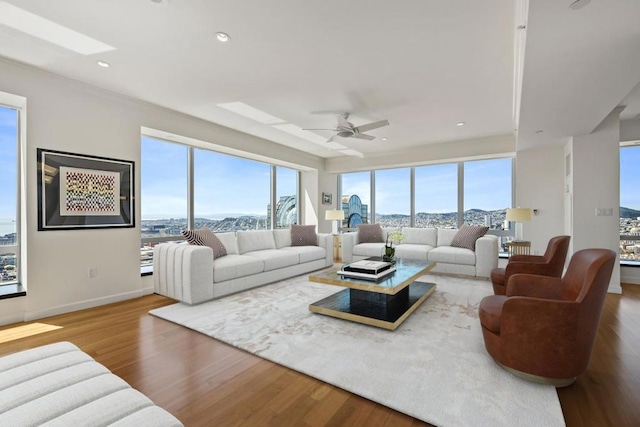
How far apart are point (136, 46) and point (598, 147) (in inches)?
235

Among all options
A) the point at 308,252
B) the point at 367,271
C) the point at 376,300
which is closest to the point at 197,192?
the point at 308,252

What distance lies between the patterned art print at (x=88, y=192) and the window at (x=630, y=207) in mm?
7648

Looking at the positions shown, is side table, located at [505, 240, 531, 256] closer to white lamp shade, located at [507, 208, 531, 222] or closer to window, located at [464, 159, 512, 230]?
white lamp shade, located at [507, 208, 531, 222]

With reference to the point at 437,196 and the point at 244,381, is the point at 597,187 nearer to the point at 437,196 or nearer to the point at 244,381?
the point at 437,196

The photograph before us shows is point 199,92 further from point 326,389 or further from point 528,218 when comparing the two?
point 528,218

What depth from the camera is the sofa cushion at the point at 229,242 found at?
14.8 ft

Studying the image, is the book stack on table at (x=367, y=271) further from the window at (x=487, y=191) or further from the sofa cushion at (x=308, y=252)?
the window at (x=487, y=191)

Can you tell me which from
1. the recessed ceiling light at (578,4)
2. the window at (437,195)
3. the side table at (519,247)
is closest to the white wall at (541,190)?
the side table at (519,247)

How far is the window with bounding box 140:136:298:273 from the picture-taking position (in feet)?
15.1

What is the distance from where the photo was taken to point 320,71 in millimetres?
3127

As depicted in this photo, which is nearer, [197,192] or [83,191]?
[83,191]

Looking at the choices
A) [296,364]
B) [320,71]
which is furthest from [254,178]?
[296,364]

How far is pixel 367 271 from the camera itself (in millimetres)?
3174

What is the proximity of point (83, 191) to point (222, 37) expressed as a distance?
2593 millimetres
